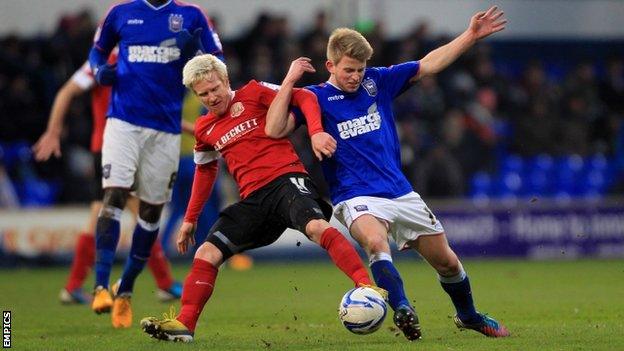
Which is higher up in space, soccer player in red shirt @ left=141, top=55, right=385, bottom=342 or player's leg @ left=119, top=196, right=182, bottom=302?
soccer player in red shirt @ left=141, top=55, right=385, bottom=342

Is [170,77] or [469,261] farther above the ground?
[170,77]

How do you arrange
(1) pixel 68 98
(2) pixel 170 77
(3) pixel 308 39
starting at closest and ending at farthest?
(2) pixel 170 77, (1) pixel 68 98, (3) pixel 308 39

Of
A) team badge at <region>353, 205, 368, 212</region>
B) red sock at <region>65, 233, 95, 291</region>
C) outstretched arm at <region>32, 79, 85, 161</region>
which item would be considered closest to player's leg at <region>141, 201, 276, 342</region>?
team badge at <region>353, 205, 368, 212</region>

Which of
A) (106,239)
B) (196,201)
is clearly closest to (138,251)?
(106,239)

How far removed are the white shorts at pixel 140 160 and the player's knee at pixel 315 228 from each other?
252 centimetres

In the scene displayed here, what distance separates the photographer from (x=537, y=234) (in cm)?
1842

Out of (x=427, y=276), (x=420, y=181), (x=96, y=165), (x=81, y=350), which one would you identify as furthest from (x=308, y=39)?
(x=81, y=350)

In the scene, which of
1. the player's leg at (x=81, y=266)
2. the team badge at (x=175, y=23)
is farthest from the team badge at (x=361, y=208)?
the player's leg at (x=81, y=266)

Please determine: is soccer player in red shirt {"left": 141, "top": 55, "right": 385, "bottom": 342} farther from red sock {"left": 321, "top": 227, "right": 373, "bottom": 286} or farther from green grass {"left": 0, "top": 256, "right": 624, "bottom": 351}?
green grass {"left": 0, "top": 256, "right": 624, "bottom": 351}

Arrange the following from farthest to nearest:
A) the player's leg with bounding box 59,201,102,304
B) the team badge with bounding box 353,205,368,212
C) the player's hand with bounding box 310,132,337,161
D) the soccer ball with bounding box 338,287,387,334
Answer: the player's leg with bounding box 59,201,102,304
the team badge with bounding box 353,205,368,212
the player's hand with bounding box 310,132,337,161
the soccer ball with bounding box 338,287,387,334

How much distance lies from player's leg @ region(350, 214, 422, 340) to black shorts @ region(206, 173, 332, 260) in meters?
0.31

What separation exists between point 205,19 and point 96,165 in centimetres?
201

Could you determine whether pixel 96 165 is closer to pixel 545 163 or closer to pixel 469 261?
pixel 469 261

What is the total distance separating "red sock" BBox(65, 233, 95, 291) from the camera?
11.5 metres
